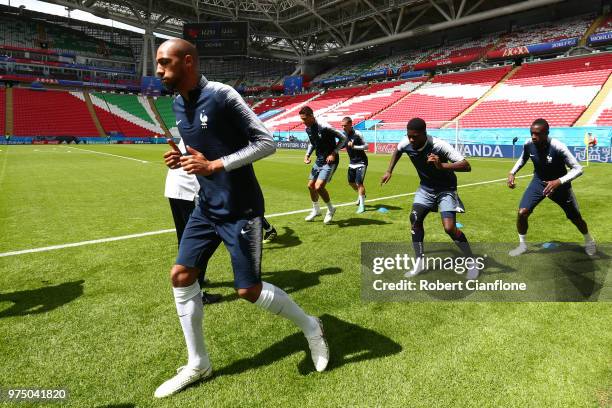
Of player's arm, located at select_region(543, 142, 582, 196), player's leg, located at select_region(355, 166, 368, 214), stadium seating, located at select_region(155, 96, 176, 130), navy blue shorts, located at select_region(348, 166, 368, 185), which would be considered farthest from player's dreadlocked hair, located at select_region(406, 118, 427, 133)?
stadium seating, located at select_region(155, 96, 176, 130)

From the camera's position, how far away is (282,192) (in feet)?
40.6

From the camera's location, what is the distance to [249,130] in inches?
106

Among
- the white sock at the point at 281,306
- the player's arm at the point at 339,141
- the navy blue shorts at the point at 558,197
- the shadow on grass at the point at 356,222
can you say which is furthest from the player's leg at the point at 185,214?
the navy blue shorts at the point at 558,197

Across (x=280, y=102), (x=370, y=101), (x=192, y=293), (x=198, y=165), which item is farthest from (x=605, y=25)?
(x=192, y=293)

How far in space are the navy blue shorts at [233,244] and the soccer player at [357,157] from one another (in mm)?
6239

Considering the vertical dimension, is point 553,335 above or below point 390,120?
below

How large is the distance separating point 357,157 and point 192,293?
7115 millimetres

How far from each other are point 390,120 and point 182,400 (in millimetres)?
41309

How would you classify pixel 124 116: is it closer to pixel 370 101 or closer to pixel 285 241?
pixel 370 101

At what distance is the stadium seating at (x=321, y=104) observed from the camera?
52.5 metres

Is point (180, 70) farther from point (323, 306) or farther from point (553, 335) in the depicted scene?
point (553, 335)

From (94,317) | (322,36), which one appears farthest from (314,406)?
(322,36)

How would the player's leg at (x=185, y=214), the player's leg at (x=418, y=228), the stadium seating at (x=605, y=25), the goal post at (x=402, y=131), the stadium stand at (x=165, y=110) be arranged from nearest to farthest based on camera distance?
the player's leg at (x=185, y=214), the player's leg at (x=418, y=228), the goal post at (x=402, y=131), the stadium seating at (x=605, y=25), the stadium stand at (x=165, y=110)

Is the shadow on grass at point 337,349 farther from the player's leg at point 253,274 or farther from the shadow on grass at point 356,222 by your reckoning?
the shadow on grass at point 356,222
